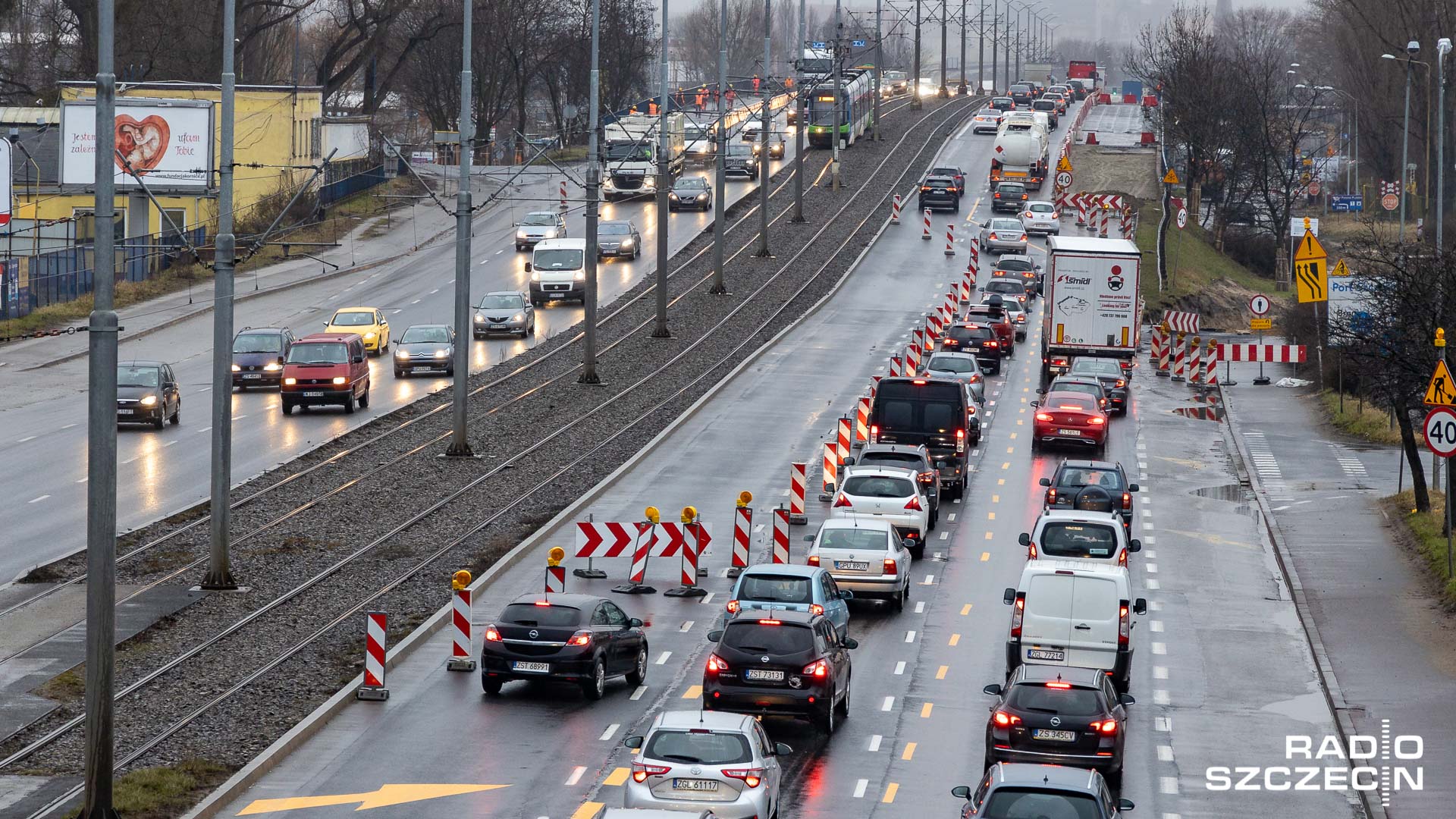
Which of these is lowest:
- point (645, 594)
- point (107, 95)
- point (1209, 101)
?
point (645, 594)

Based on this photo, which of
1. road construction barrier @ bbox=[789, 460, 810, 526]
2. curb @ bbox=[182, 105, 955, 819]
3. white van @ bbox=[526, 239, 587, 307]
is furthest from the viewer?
white van @ bbox=[526, 239, 587, 307]

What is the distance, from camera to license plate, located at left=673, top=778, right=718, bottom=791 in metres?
16.4

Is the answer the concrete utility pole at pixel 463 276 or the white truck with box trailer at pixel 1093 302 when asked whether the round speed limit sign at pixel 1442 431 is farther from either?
the white truck with box trailer at pixel 1093 302

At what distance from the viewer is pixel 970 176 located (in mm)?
99688

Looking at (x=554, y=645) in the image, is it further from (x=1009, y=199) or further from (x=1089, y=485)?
(x=1009, y=199)

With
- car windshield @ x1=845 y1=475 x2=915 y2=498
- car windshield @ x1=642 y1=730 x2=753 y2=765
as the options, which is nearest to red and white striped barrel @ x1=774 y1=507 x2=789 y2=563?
car windshield @ x1=845 y1=475 x2=915 y2=498

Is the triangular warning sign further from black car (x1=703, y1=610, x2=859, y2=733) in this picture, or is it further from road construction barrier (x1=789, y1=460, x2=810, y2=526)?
black car (x1=703, y1=610, x2=859, y2=733)

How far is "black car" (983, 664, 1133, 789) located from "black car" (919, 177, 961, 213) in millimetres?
66895

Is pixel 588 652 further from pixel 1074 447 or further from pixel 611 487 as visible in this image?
pixel 1074 447

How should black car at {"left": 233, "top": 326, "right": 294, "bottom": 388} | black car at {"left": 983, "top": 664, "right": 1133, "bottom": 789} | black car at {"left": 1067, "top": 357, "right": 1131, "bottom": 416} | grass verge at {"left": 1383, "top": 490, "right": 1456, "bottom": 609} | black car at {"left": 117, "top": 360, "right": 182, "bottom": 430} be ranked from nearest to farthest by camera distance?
black car at {"left": 983, "top": 664, "right": 1133, "bottom": 789}, grass verge at {"left": 1383, "top": 490, "right": 1456, "bottom": 609}, black car at {"left": 117, "top": 360, "right": 182, "bottom": 430}, black car at {"left": 1067, "top": 357, "right": 1131, "bottom": 416}, black car at {"left": 233, "top": 326, "right": 294, "bottom": 388}

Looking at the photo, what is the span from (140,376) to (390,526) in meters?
12.1

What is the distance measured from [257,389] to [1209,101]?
58925 mm

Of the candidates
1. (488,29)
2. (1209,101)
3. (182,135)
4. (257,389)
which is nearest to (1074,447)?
(257,389)

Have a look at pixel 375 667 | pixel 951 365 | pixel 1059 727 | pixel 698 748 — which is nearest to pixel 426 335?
pixel 951 365
